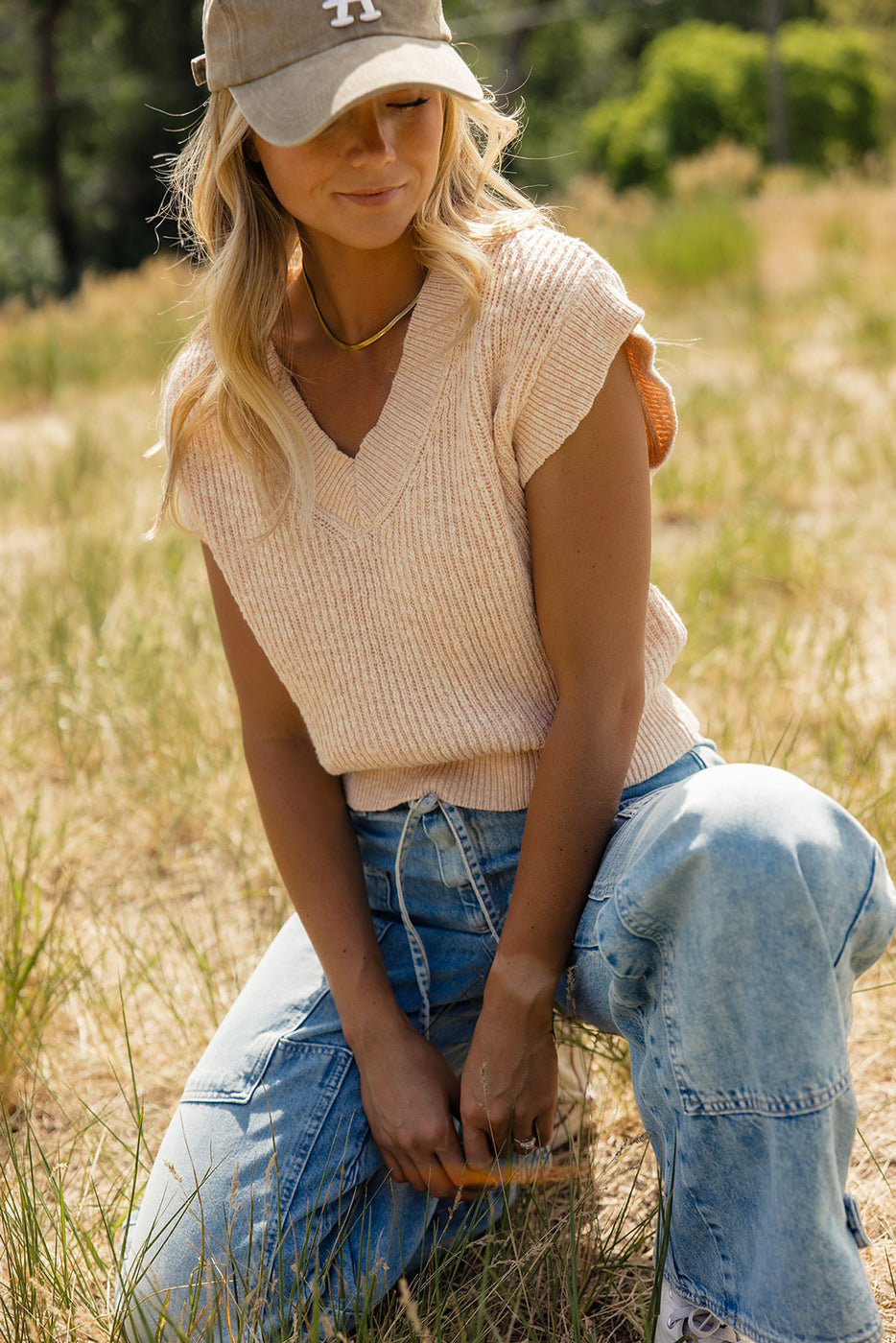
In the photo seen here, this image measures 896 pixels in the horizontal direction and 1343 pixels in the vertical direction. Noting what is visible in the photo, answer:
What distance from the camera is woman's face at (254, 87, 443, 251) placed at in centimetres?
131

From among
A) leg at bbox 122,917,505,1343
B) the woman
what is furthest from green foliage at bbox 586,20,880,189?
leg at bbox 122,917,505,1343

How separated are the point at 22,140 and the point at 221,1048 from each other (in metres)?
24.9

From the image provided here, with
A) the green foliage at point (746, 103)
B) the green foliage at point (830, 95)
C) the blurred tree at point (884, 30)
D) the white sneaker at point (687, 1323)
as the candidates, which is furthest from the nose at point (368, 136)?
the blurred tree at point (884, 30)

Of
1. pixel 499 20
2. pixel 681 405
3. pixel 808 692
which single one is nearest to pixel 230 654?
pixel 808 692

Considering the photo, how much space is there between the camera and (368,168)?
51.8 inches

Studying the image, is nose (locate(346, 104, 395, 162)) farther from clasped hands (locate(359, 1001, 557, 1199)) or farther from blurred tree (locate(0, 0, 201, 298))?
blurred tree (locate(0, 0, 201, 298))

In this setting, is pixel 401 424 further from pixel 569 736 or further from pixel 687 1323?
pixel 687 1323

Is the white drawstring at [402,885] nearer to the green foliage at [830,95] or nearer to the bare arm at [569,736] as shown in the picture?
the bare arm at [569,736]

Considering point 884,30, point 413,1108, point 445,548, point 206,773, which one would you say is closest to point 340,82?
point 445,548

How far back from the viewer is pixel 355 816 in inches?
64.3

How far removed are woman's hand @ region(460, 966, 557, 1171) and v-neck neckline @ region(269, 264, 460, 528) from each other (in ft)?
1.83

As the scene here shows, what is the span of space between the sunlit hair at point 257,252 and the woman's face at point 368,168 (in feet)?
0.20

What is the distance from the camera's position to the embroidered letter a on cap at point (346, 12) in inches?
50.0

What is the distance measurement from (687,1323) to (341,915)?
1.96ft
